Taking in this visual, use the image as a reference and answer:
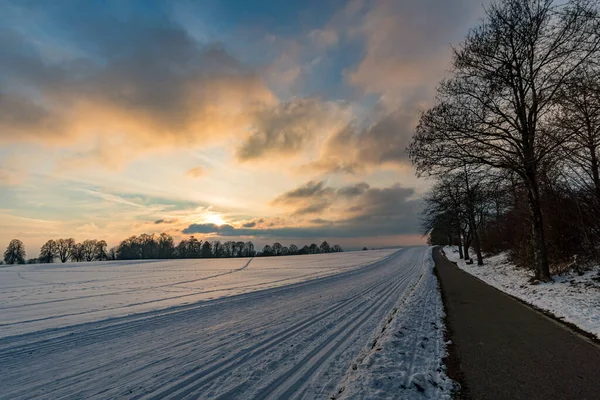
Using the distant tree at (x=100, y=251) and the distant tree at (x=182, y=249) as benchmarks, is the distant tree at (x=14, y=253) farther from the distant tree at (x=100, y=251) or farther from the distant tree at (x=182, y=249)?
the distant tree at (x=182, y=249)

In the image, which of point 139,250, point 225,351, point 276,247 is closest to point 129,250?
point 139,250

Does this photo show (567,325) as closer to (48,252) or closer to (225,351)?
(225,351)

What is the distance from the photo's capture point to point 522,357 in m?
5.68

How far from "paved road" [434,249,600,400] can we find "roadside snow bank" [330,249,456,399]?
1.32 feet

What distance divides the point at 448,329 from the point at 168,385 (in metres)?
6.67

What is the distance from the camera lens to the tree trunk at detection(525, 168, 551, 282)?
537 inches

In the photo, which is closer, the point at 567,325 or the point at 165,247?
the point at 567,325

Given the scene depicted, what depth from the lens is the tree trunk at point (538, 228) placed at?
13648mm

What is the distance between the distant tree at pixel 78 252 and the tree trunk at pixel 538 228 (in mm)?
133473

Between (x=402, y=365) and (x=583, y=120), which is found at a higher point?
(x=583, y=120)

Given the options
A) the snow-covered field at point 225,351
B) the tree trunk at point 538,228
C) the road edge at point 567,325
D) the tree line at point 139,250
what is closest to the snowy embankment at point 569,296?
the road edge at point 567,325

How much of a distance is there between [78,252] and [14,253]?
62.4ft

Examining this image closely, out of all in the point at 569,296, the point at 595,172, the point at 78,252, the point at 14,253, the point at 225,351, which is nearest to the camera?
the point at 225,351

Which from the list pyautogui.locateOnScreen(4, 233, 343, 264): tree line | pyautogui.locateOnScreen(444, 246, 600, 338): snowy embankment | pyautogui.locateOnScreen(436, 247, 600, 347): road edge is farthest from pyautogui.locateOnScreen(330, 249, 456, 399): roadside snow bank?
pyautogui.locateOnScreen(4, 233, 343, 264): tree line
